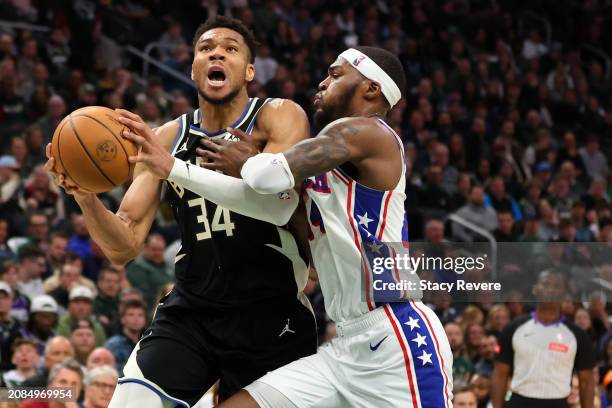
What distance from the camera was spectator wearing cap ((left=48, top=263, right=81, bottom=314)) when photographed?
30.7 feet

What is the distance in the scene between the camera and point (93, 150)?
4.52 m

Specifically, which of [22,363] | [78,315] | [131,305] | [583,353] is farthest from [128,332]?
[583,353]

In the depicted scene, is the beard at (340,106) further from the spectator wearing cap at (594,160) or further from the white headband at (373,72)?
the spectator wearing cap at (594,160)

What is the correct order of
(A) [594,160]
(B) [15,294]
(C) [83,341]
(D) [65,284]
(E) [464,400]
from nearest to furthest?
1. (E) [464,400]
2. (C) [83,341]
3. (B) [15,294]
4. (D) [65,284]
5. (A) [594,160]

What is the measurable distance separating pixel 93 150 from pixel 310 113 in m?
9.32

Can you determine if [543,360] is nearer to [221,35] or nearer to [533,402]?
[533,402]

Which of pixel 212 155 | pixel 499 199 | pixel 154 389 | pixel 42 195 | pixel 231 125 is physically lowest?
pixel 154 389

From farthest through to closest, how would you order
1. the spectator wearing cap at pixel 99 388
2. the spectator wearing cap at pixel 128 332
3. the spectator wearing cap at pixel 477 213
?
the spectator wearing cap at pixel 477 213, the spectator wearing cap at pixel 128 332, the spectator wearing cap at pixel 99 388

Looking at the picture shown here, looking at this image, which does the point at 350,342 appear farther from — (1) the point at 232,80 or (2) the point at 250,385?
(1) the point at 232,80

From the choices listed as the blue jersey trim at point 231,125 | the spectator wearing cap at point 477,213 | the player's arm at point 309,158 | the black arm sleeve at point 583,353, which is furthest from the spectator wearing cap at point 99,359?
the spectator wearing cap at point 477,213

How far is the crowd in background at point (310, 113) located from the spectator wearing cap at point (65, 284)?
2cm

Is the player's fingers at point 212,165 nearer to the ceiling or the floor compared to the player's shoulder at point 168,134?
nearer to the floor

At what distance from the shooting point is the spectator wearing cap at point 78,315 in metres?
8.90

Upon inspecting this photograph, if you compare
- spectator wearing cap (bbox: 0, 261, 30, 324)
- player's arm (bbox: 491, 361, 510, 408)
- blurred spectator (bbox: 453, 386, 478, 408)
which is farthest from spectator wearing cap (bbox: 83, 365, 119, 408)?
player's arm (bbox: 491, 361, 510, 408)
